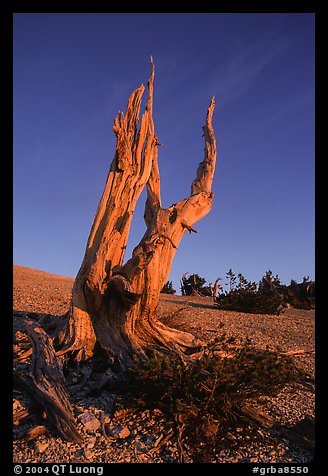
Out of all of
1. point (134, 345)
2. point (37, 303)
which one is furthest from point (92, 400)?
point (37, 303)

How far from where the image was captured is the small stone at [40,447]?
4610mm

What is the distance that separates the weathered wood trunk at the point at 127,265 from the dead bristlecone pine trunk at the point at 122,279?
2 cm

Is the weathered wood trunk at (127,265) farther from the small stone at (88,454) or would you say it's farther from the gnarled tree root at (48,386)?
the small stone at (88,454)

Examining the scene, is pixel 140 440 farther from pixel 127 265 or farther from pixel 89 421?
pixel 127 265

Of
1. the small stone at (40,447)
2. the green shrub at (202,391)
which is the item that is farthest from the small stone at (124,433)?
the small stone at (40,447)

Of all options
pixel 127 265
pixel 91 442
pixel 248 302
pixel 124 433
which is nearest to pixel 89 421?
pixel 91 442

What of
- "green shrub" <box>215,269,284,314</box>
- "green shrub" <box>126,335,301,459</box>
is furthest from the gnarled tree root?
"green shrub" <box>215,269,284,314</box>

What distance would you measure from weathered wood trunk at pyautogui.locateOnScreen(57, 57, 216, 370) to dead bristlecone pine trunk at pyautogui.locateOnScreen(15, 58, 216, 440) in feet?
0.05

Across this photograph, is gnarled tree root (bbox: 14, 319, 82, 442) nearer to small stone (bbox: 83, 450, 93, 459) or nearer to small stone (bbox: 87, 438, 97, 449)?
small stone (bbox: 87, 438, 97, 449)

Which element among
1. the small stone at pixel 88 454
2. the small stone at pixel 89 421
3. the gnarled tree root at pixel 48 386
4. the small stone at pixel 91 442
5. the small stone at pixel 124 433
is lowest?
the small stone at pixel 88 454

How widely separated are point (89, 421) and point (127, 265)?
300 cm

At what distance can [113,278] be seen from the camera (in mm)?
7434
